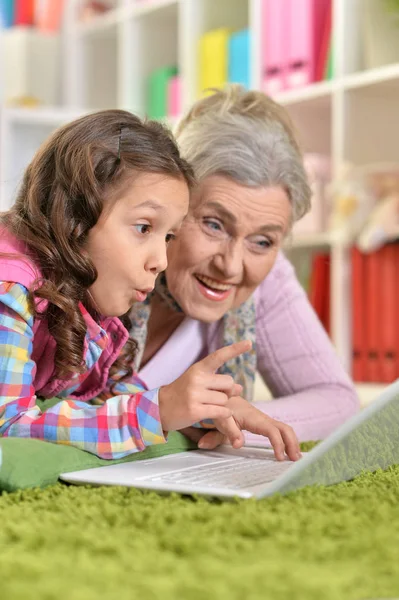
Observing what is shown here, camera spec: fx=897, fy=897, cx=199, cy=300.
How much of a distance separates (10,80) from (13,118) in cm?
72

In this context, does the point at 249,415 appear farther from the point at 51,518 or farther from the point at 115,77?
the point at 115,77

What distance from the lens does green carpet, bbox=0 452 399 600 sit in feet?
1.61

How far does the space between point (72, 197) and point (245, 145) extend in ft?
1.24

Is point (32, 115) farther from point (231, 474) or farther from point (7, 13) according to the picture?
point (231, 474)

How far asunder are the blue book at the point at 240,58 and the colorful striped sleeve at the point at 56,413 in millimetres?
2265

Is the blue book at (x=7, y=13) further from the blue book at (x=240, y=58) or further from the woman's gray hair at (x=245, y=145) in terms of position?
the woman's gray hair at (x=245, y=145)

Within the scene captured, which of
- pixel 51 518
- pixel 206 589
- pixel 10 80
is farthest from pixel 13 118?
pixel 206 589

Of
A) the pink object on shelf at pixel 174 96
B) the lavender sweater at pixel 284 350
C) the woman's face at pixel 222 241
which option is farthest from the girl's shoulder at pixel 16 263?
the pink object on shelf at pixel 174 96

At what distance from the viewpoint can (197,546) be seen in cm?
60

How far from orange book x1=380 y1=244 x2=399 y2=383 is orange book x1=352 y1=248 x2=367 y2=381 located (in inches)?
2.7

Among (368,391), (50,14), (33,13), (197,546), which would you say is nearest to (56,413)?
(197,546)

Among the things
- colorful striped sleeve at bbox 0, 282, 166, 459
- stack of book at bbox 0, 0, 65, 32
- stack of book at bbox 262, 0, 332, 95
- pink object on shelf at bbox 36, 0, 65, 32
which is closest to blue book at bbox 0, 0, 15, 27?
stack of book at bbox 0, 0, 65, 32

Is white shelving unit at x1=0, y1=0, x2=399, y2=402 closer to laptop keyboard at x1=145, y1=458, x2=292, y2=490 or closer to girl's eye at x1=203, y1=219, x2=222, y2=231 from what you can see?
girl's eye at x1=203, y1=219, x2=222, y2=231

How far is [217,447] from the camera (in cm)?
118
